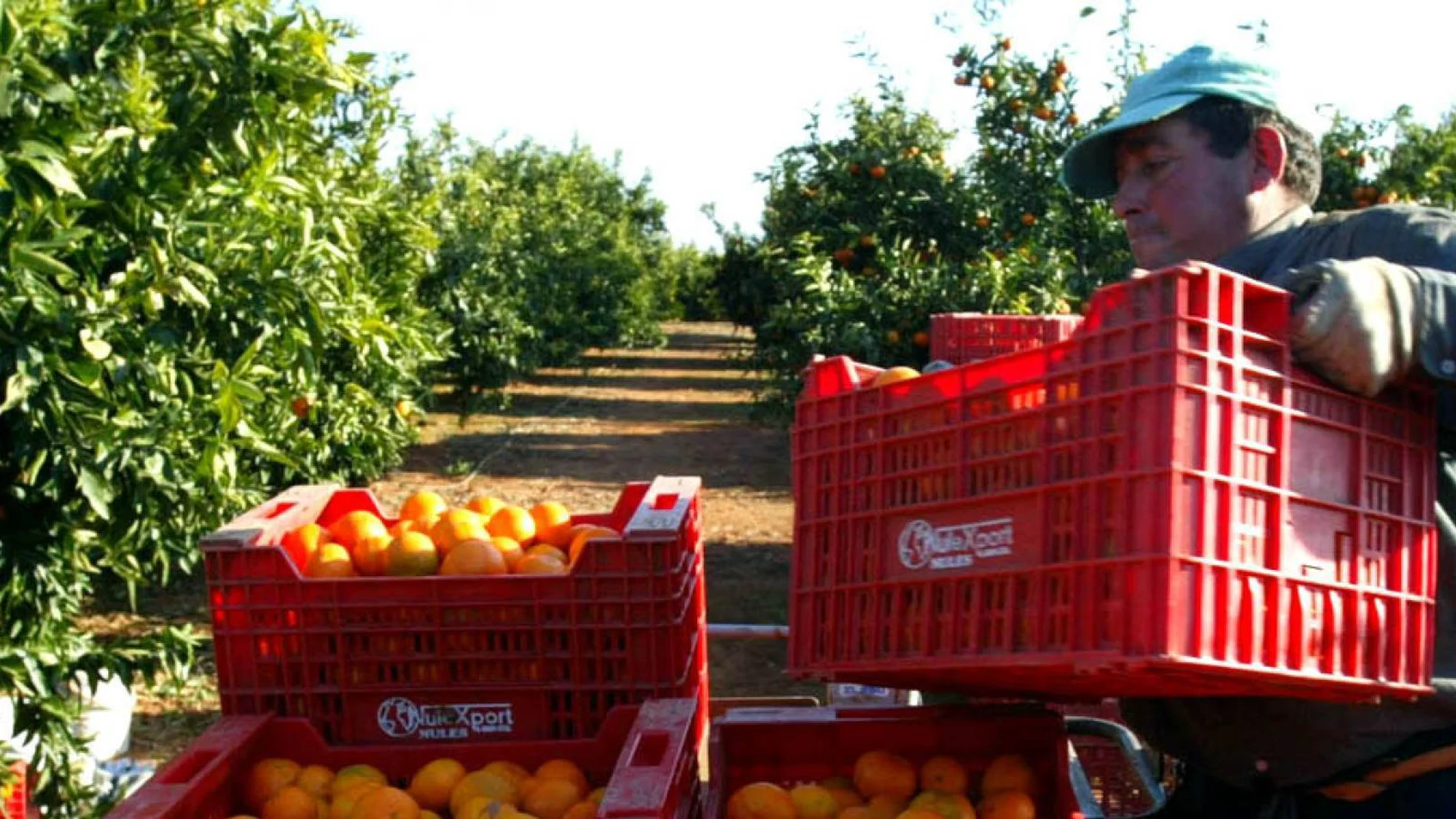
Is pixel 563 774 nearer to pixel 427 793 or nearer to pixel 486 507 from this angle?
pixel 427 793

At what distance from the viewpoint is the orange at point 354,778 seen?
262cm

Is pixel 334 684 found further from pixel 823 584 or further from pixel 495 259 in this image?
pixel 495 259

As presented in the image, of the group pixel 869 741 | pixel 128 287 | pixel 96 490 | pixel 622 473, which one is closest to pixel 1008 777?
pixel 869 741

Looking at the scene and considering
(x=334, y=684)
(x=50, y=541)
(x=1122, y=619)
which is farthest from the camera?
(x=50, y=541)

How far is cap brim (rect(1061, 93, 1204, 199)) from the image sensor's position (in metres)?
2.30

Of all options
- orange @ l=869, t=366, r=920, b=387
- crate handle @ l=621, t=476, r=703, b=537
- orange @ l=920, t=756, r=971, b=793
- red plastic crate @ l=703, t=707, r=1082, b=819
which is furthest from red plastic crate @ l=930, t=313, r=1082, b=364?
orange @ l=869, t=366, r=920, b=387

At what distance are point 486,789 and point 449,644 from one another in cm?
35

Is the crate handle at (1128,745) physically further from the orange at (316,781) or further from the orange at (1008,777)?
the orange at (316,781)

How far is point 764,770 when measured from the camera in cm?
266

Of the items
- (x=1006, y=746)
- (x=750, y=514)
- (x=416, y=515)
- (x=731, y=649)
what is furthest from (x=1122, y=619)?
(x=750, y=514)

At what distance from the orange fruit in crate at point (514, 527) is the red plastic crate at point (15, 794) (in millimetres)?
1044

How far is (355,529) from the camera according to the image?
3045 mm

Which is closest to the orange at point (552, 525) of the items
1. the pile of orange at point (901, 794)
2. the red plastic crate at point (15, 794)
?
the pile of orange at point (901, 794)

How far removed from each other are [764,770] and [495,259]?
15.3 meters
